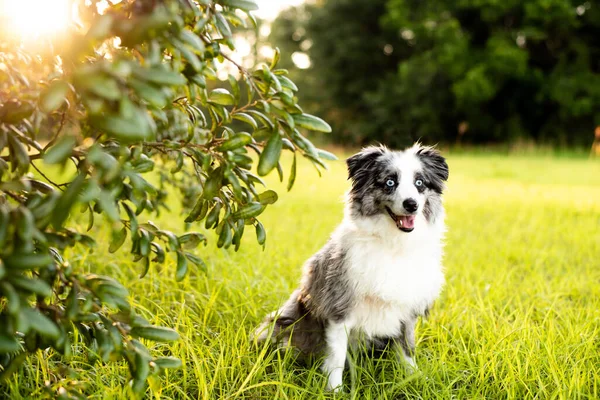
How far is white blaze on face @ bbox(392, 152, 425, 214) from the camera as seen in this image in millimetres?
2492

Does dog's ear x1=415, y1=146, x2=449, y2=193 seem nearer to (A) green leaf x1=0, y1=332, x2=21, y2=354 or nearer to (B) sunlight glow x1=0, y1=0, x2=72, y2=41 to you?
(B) sunlight glow x1=0, y1=0, x2=72, y2=41

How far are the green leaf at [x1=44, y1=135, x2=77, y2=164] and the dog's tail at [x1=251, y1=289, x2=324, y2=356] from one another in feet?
4.80

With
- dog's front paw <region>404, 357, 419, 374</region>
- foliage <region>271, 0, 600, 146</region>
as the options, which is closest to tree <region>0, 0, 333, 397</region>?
dog's front paw <region>404, 357, 419, 374</region>

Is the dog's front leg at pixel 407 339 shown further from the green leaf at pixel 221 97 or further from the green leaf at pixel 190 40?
the green leaf at pixel 190 40

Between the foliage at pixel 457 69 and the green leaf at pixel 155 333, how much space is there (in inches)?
656

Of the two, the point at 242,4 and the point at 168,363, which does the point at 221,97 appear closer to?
the point at 242,4

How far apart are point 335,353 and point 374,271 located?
0.42 meters

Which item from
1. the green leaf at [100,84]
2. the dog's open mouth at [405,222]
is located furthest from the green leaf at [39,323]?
the dog's open mouth at [405,222]

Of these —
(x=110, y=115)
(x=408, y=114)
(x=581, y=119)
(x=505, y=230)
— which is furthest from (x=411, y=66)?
(x=110, y=115)

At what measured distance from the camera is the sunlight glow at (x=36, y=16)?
1.40 m

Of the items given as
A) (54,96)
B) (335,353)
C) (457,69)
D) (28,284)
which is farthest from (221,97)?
(457,69)

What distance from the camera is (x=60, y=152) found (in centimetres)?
121

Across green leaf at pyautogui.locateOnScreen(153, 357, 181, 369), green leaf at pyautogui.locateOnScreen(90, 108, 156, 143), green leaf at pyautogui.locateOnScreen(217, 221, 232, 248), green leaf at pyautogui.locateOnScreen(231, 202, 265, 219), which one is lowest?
green leaf at pyautogui.locateOnScreen(153, 357, 181, 369)

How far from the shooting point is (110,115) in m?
1.14
